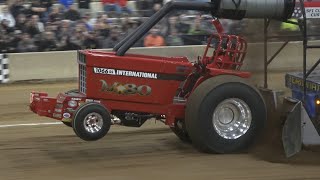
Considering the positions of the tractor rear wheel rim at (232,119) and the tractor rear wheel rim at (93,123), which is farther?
the tractor rear wheel rim at (232,119)

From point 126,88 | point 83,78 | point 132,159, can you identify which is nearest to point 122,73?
point 126,88

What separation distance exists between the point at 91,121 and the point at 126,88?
60cm

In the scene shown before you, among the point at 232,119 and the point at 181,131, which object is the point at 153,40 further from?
the point at 232,119

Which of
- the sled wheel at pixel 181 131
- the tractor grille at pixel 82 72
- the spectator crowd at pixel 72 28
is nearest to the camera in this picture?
the tractor grille at pixel 82 72

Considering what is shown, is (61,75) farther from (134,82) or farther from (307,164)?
(307,164)

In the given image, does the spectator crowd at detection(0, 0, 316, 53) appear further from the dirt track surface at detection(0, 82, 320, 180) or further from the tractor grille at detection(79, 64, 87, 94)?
the tractor grille at detection(79, 64, 87, 94)

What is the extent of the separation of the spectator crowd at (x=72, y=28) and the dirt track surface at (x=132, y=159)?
5.74 m

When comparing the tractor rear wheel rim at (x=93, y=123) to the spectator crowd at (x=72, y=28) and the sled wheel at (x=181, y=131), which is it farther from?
the spectator crowd at (x=72, y=28)

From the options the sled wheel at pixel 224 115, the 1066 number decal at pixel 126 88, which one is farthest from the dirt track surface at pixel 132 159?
the 1066 number decal at pixel 126 88

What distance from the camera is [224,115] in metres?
7.09

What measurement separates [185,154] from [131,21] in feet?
29.3

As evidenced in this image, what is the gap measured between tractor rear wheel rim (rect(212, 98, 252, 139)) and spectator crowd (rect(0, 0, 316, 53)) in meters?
7.21

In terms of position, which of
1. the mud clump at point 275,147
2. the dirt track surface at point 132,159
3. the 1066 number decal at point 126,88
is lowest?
the dirt track surface at point 132,159

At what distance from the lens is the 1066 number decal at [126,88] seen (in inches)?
275
